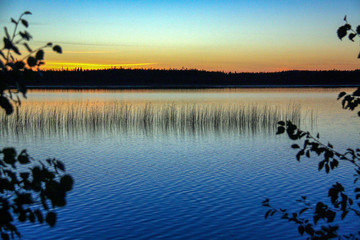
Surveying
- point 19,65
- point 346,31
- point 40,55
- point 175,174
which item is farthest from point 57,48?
point 175,174

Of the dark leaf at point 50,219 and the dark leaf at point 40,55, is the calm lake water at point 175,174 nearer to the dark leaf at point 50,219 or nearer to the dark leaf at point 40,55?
the dark leaf at point 50,219

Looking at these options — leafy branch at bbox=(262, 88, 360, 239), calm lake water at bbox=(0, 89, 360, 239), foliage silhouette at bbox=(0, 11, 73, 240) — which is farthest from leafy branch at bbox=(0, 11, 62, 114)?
calm lake water at bbox=(0, 89, 360, 239)

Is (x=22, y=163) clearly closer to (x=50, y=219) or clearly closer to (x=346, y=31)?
(x=50, y=219)

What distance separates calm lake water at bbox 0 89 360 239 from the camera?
18.0 feet

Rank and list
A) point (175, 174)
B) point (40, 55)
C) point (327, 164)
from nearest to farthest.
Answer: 1. point (40, 55)
2. point (327, 164)
3. point (175, 174)

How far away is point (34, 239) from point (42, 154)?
21.7 ft

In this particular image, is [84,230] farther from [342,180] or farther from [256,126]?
[256,126]

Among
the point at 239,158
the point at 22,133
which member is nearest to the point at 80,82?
the point at 22,133

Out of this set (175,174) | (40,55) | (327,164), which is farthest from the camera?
(175,174)

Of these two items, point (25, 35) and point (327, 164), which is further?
point (327, 164)

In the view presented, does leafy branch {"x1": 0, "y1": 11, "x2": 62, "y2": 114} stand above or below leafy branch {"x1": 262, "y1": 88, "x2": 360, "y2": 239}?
above

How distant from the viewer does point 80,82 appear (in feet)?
309

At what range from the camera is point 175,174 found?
876 cm

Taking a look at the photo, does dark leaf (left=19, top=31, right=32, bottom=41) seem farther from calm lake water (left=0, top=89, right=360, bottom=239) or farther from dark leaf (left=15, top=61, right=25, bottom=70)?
calm lake water (left=0, top=89, right=360, bottom=239)
